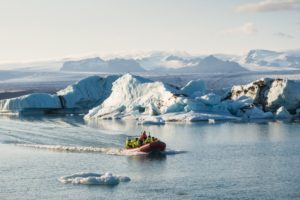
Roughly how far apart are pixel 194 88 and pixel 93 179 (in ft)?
116

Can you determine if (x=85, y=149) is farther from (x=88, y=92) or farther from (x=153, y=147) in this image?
(x=88, y=92)

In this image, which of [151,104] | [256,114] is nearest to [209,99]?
[256,114]

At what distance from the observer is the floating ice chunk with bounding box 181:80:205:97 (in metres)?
58.9

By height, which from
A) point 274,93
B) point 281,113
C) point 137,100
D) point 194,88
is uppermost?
point 194,88

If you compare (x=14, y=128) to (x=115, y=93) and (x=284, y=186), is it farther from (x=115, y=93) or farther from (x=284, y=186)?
(x=284, y=186)

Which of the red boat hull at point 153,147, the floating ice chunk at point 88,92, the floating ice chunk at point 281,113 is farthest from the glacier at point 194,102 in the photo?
the red boat hull at point 153,147

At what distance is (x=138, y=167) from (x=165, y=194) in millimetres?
6504

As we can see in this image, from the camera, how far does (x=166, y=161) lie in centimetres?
3180

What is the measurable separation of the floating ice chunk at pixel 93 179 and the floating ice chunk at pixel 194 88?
32.6m

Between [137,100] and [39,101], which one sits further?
[39,101]

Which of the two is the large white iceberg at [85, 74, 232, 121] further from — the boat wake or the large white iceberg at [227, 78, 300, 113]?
the boat wake

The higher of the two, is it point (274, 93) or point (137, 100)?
point (274, 93)

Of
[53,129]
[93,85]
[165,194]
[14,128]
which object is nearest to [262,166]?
[165,194]

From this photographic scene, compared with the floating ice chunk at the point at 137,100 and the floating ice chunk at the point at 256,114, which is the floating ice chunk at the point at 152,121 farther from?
the floating ice chunk at the point at 256,114
